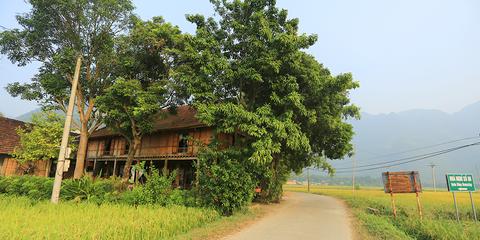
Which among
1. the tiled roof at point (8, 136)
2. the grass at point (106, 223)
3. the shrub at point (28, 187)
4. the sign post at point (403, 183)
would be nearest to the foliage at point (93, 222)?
the grass at point (106, 223)

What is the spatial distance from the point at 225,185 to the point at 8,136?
25.1m

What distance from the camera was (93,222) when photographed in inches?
309

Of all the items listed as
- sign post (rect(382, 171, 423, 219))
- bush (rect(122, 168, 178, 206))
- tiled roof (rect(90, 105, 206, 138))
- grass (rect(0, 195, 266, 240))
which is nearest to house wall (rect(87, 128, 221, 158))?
tiled roof (rect(90, 105, 206, 138))

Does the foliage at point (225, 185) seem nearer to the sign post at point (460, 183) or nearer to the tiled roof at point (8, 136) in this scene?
the sign post at point (460, 183)

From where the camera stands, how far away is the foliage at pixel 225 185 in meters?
13.0

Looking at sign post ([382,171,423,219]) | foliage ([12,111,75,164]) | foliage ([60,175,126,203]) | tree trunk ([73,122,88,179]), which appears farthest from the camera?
foliage ([12,111,75,164])

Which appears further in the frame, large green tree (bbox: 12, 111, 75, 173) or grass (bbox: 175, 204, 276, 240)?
large green tree (bbox: 12, 111, 75, 173)

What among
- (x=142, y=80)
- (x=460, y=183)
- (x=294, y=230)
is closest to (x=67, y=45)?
(x=142, y=80)

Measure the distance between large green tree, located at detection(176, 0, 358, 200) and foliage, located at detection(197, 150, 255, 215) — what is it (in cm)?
103

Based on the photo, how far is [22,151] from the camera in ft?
80.7

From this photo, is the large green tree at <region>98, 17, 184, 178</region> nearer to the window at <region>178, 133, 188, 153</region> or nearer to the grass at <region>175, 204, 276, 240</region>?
the window at <region>178, 133, 188, 153</region>

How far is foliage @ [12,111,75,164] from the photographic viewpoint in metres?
24.0

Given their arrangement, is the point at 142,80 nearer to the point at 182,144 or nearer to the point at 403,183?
the point at 182,144

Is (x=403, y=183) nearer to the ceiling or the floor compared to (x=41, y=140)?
Answer: nearer to the floor
